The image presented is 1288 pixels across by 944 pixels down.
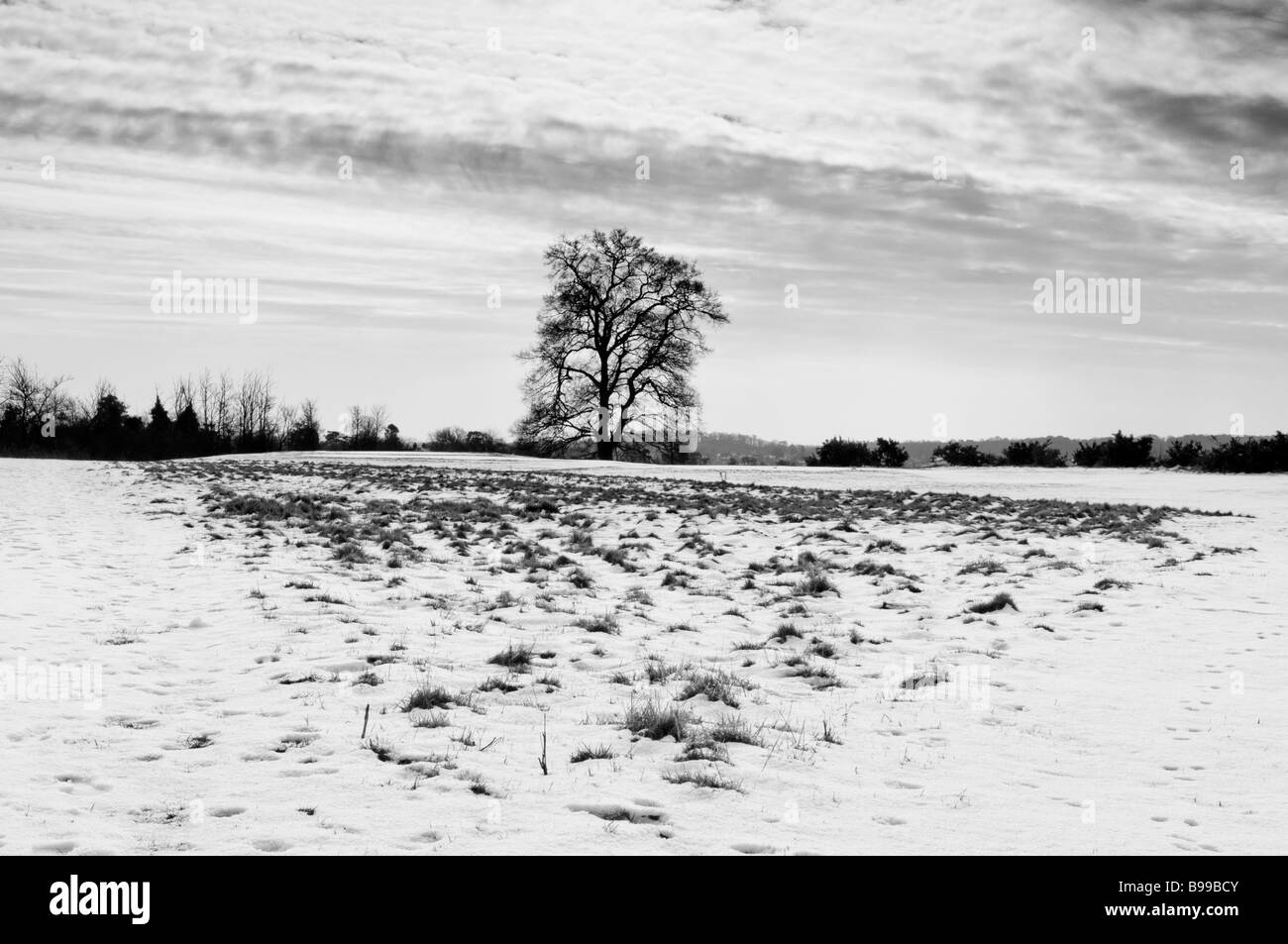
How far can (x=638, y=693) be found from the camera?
208 inches

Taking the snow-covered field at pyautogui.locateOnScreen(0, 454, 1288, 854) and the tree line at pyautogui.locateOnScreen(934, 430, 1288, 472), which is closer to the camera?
the snow-covered field at pyautogui.locateOnScreen(0, 454, 1288, 854)

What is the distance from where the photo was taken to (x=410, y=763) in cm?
404

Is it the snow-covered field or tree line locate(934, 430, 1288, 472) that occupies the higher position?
tree line locate(934, 430, 1288, 472)

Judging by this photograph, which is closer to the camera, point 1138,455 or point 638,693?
point 638,693

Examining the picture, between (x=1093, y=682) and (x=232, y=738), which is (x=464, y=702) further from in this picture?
(x=1093, y=682)

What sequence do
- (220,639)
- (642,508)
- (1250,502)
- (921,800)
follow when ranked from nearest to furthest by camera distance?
(921,800)
(220,639)
(642,508)
(1250,502)

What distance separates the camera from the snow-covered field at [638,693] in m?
3.48

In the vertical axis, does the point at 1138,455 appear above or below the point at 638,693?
above

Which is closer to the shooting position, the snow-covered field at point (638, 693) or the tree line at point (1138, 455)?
the snow-covered field at point (638, 693)

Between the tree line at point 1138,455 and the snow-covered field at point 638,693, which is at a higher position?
the tree line at point 1138,455

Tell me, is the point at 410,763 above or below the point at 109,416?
below

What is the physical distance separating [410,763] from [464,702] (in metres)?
0.95

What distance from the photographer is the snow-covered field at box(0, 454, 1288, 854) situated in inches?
137
